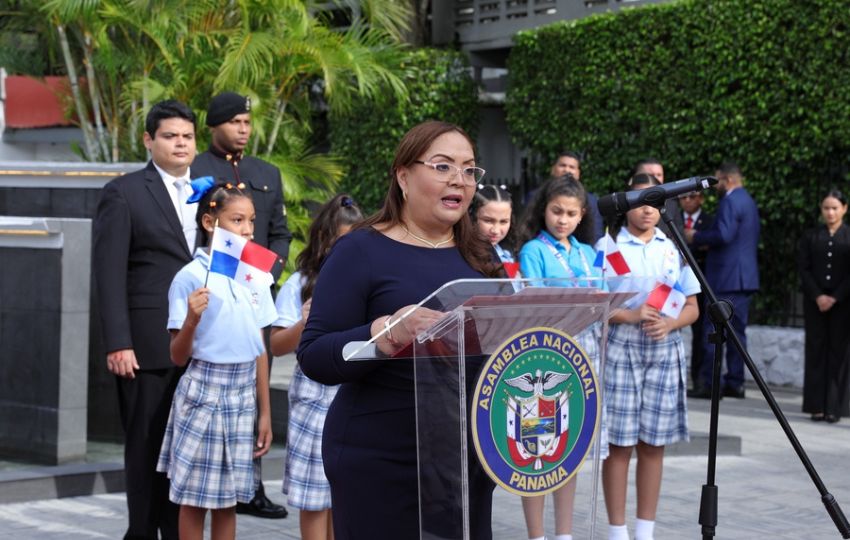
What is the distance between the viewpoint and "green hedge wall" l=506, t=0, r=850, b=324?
1223 cm

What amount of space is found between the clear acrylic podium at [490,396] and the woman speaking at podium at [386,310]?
15 centimetres

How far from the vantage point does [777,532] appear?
6922mm

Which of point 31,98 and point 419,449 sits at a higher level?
point 31,98

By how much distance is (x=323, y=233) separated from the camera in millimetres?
5484

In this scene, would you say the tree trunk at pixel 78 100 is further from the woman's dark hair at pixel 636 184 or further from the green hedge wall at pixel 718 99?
the woman's dark hair at pixel 636 184

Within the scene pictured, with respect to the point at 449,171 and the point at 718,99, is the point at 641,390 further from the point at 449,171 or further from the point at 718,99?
the point at 718,99

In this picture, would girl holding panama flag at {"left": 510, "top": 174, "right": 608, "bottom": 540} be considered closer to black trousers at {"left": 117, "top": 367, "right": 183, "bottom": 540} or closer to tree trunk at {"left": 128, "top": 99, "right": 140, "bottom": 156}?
black trousers at {"left": 117, "top": 367, "right": 183, "bottom": 540}

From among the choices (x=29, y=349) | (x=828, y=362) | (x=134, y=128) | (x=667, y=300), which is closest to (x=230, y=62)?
(x=134, y=128)

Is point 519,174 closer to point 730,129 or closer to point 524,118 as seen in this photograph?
point 524,118

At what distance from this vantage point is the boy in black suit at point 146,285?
5.66m

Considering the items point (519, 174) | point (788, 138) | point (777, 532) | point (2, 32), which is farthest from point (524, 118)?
point (777, 532)

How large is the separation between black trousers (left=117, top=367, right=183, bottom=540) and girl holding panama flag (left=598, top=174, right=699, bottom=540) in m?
2.03

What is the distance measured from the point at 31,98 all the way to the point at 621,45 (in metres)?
11.5

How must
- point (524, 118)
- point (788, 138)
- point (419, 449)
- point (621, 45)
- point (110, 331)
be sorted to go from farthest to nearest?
point (524, 118)
point (621, 45)
point (788, 138)
point (110, 331)
point (419, 449)
